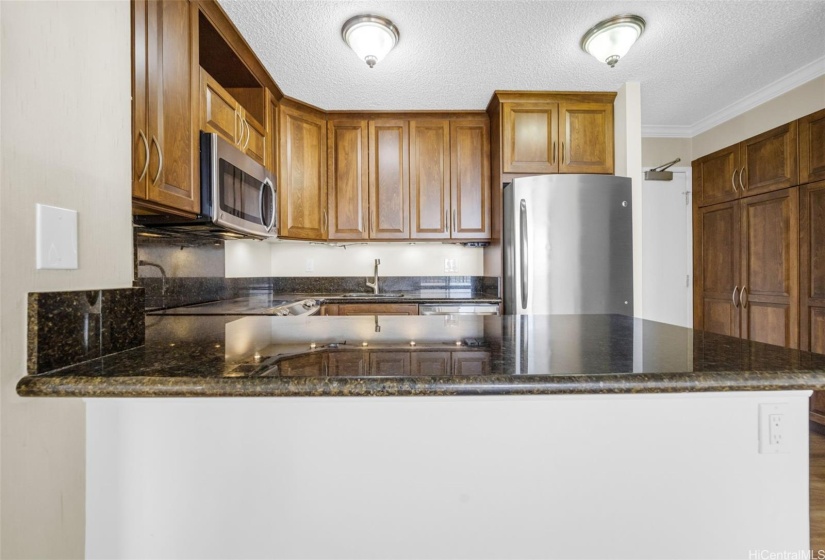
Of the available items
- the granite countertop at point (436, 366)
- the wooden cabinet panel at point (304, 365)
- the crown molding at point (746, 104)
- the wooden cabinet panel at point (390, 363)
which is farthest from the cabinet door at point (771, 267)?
the wooden cabinet panel at point (304, 365)

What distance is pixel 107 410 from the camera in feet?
2.46

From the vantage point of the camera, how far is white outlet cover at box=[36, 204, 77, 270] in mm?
630

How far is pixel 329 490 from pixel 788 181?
343cm

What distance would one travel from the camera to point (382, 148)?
303cm

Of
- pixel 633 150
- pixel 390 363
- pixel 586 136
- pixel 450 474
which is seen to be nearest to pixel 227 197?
pixel 390 363

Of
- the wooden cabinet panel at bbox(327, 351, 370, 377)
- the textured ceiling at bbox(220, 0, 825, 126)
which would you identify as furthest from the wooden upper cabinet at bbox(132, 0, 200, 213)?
the wooden cabinet panel at bbox(327, 351, 370, 377)

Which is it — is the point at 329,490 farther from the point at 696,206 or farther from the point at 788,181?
the point at 696,206

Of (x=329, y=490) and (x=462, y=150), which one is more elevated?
(x=462, y=150)

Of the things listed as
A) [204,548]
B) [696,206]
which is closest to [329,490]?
[204,548]

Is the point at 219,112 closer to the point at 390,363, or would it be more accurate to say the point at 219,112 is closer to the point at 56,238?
the point at 56,238

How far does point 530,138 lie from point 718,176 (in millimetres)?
1763

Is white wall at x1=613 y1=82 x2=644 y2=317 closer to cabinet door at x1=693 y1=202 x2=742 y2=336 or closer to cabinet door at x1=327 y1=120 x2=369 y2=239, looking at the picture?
cabinet door at x1=693 y1=202 x2=742 y2=336

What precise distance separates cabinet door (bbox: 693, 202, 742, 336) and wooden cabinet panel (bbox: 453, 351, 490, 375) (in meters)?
3.28

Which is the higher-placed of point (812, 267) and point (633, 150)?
point (633, 150)
